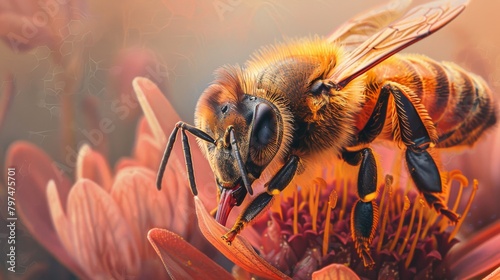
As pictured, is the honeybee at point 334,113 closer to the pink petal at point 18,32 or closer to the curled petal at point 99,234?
the curled petal at point 99,234

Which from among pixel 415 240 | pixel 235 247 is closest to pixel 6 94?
pixel 235 247

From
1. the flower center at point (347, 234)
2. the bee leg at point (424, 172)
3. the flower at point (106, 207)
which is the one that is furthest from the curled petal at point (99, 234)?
the bee leg at point (424, 172)

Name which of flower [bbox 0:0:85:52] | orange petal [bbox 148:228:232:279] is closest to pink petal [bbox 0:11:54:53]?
flower [bbox 0:0:85:52]

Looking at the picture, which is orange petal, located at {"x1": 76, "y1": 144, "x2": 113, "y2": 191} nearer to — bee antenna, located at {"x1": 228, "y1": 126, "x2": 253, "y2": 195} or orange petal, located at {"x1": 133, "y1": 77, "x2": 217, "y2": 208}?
orange petal, located at {"x1": 133, "y1": 77, "x2": 217, "y2": 208}

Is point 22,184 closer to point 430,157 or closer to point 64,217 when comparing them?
point 64,217

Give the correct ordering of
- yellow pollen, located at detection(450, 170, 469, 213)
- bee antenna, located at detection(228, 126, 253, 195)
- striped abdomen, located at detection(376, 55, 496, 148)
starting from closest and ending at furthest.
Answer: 1. bee antenna, located at detection(228, 126, 253, 195)
2. striped abdomen, located at detection(376, 55, 496, 148)
3. yellow pollen, located at detection(450, 170, 469, 213)

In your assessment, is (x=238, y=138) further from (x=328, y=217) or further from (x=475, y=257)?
(x=475, y=257)
